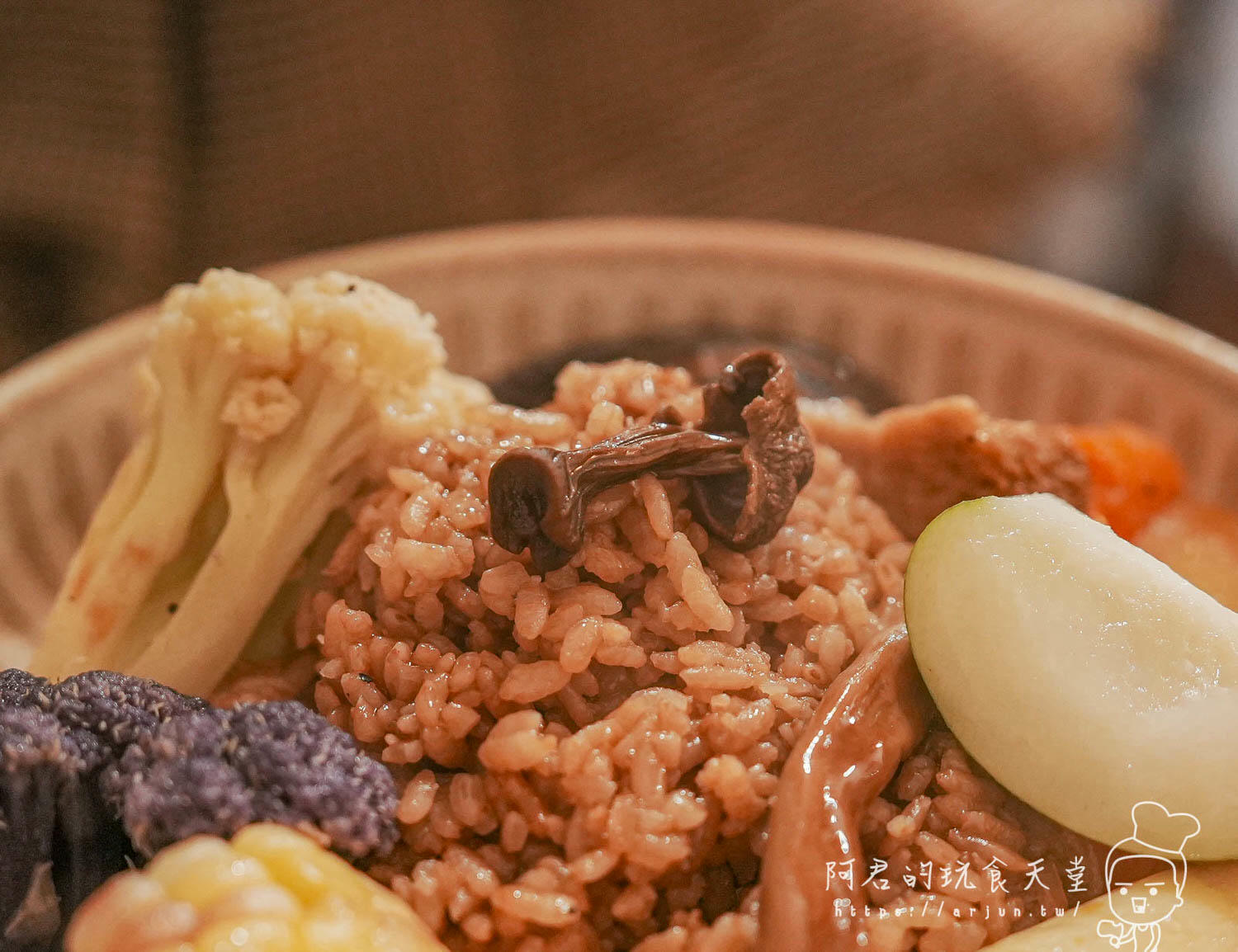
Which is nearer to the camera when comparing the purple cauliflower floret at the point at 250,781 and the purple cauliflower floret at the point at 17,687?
the purple cauliflower floret at the point at 250,781

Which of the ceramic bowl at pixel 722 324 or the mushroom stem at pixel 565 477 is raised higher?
the mushroom stem at pixel 565 477

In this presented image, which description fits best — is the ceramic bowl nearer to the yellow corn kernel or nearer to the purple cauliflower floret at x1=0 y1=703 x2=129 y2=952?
the purple cauliflower floret at x1=0 y1=703 x2=129 y2=952

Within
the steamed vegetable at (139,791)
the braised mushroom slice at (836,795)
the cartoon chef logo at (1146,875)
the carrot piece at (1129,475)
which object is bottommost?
the carrot piece at (1129,475)

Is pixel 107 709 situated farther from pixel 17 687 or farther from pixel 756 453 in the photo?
pixel 756 453

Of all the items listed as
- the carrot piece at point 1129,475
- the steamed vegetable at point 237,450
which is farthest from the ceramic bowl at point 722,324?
the steamed vegetable at point 237,450

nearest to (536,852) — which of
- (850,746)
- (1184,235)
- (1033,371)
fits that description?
(850,746)

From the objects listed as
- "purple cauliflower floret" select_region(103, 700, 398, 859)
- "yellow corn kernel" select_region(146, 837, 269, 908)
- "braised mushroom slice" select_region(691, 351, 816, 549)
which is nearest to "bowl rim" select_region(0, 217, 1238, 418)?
"braised mushroom slice" select_region(691, 351, 816, 549)

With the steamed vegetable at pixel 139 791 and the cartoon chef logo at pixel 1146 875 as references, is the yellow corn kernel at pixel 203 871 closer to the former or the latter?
the steamed vegetable at pixel 139 791

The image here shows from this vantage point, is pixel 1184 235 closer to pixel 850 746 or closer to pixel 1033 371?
pixel 1033 371
